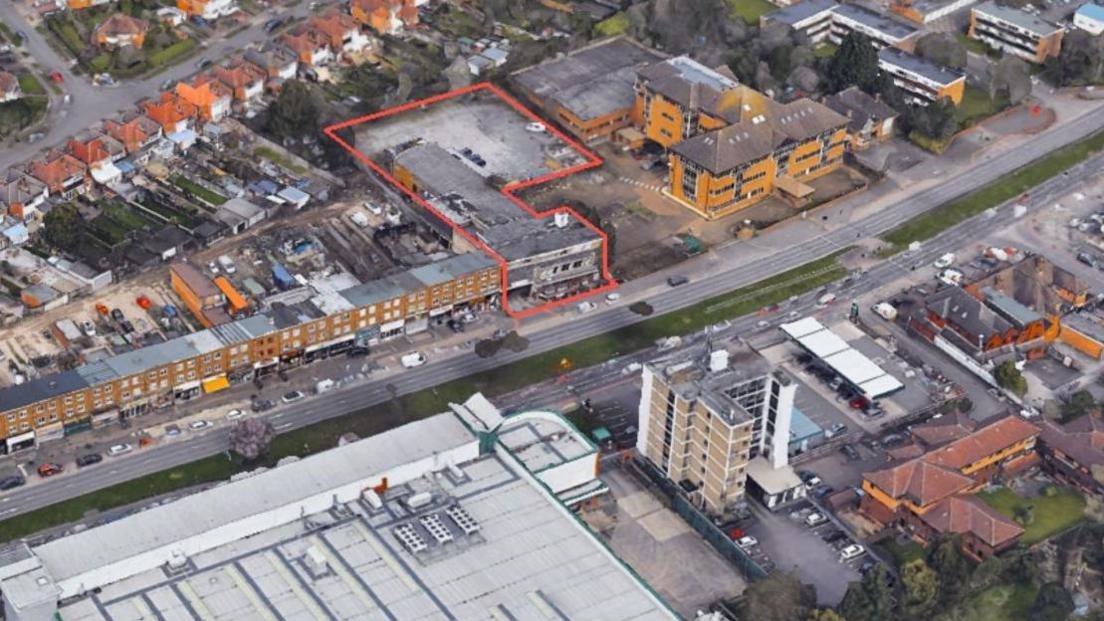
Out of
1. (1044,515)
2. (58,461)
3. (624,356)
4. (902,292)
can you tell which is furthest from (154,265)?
(1044,515)

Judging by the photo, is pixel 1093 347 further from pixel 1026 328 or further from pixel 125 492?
pixel 125 492

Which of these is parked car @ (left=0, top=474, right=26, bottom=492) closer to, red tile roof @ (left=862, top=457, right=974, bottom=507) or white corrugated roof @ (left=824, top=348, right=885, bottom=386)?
red tile roof @ (left=862, top=457, right=974, bottom=507)

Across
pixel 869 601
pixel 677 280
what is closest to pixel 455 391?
pixel 677 280

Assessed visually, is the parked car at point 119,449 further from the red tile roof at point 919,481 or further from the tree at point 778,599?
the red tile roof at point 919,481

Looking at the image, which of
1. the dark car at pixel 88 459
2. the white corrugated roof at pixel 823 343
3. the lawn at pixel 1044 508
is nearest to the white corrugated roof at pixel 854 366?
the white corrugated roof at pixel 823 343

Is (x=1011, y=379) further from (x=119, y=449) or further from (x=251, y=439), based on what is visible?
(x=119, y=449)

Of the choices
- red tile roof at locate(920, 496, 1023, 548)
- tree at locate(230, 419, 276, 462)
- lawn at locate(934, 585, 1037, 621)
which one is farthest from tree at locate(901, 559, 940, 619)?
tree at locate(230, 419, 276, 462)
